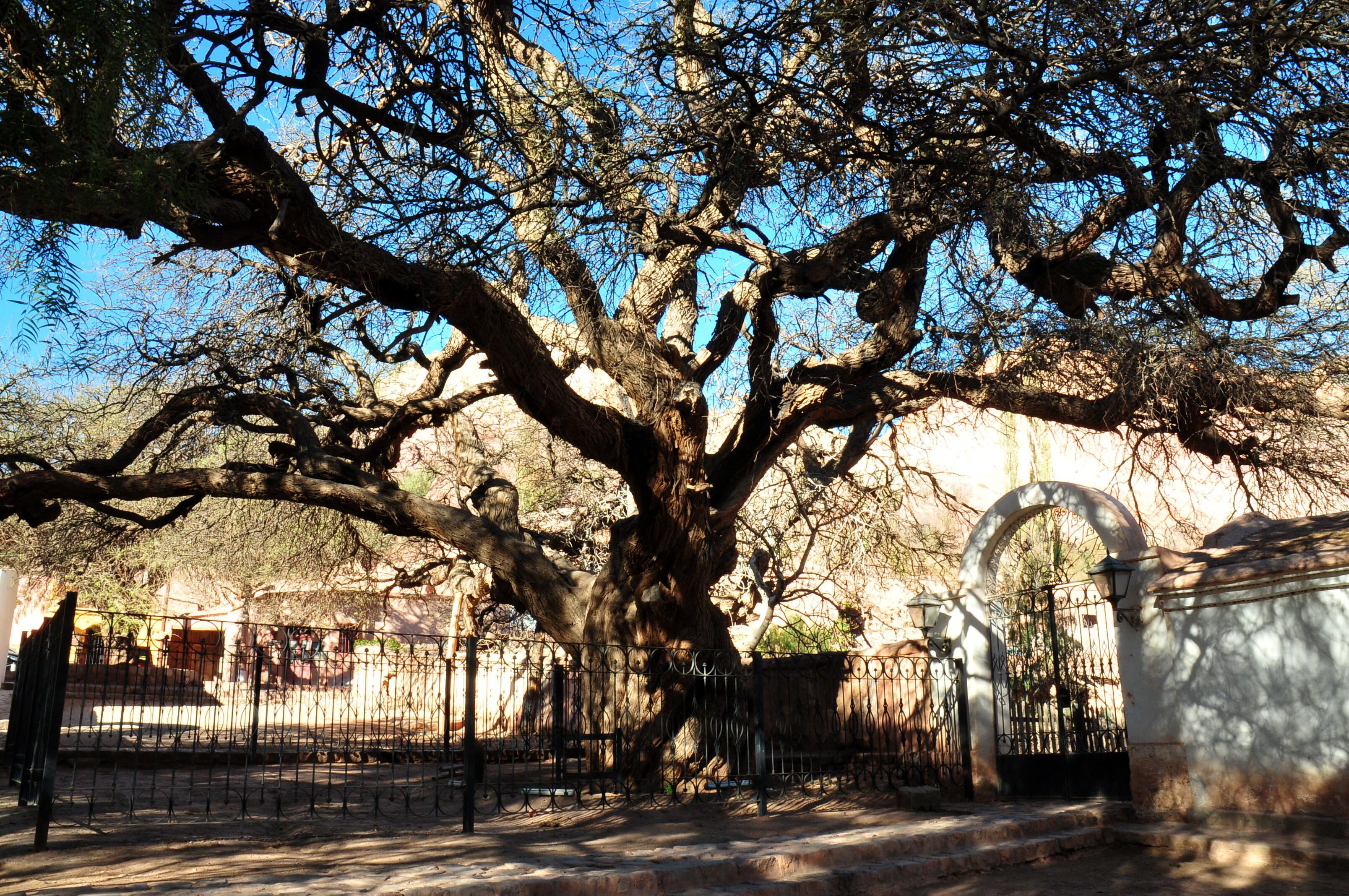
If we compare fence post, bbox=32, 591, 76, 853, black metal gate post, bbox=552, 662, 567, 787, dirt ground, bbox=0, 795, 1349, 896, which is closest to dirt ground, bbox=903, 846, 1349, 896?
dirt ground, bbox=0, 795, 1349, 896

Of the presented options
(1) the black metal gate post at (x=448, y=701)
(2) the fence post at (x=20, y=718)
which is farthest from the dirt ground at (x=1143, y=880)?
(2) the fence post at (x=20, y=718)

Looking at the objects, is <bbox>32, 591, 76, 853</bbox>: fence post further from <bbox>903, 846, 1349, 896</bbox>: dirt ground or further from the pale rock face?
the pale rock face

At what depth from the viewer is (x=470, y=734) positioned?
859cm

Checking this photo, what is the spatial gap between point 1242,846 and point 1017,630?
12.5ft

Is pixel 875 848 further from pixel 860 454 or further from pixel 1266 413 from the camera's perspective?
pixel 860 454

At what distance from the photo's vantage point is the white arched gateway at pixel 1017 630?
10.9 m

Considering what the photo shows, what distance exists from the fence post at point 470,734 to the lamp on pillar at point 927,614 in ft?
17.2

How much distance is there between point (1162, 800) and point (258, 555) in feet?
53.3

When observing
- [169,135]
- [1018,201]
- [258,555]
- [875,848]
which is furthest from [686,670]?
[258,555]

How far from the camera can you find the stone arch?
10438 millimetres

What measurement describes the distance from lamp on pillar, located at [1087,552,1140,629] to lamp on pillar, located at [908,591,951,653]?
2.00m

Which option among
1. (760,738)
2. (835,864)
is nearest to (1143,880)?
(835,864)

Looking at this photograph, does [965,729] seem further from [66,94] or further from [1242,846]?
[66,94]

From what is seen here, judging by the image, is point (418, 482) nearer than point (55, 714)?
No
